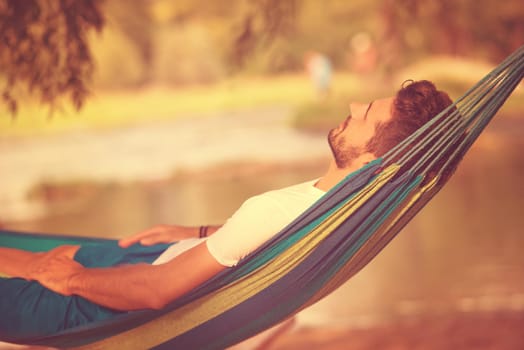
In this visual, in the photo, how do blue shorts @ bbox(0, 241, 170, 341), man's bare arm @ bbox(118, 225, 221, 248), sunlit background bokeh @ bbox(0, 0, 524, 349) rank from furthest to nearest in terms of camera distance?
sunlit background bokeh @ bbox(0, 0, 524, 349) < man's bare arm @ bbox(118, 225, 221, 248) < blue shorts @ bbox(0, 241, 170, 341)

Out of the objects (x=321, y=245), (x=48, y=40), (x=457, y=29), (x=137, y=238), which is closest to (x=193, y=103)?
(x=48, y=40)

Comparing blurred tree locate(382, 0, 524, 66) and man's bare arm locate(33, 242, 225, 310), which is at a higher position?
blurred tree locate(382, 0, 524, 66)

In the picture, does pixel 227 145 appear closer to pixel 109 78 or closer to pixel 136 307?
pixel 109 78

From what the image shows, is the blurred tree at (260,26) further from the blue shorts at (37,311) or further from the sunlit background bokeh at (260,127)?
the blue shorts at (37,311)

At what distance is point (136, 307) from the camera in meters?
1.53

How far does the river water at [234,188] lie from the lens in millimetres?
3098

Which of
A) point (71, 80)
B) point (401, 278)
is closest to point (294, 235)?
point (71, 80)

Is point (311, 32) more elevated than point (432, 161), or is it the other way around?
point (311, 32)

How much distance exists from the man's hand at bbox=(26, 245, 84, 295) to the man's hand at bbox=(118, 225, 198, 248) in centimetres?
14

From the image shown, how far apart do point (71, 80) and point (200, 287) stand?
1.23 metres

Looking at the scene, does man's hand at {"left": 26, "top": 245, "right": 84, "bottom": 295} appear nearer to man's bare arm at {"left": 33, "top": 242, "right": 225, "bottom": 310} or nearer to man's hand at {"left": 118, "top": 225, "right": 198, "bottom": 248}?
man's bare arm at {"left": 33, "top": 242, "right": 225, "bottom": 310}

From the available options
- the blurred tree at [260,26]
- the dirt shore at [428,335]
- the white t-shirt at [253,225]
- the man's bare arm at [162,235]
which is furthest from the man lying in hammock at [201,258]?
the blurred tree at [260,26]

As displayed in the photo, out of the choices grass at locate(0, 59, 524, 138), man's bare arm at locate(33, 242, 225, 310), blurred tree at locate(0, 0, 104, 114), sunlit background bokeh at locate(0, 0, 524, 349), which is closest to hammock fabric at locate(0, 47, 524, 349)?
man's bare arm at locate(33, 242, 225, 310)

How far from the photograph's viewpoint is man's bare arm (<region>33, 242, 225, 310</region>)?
148cm
